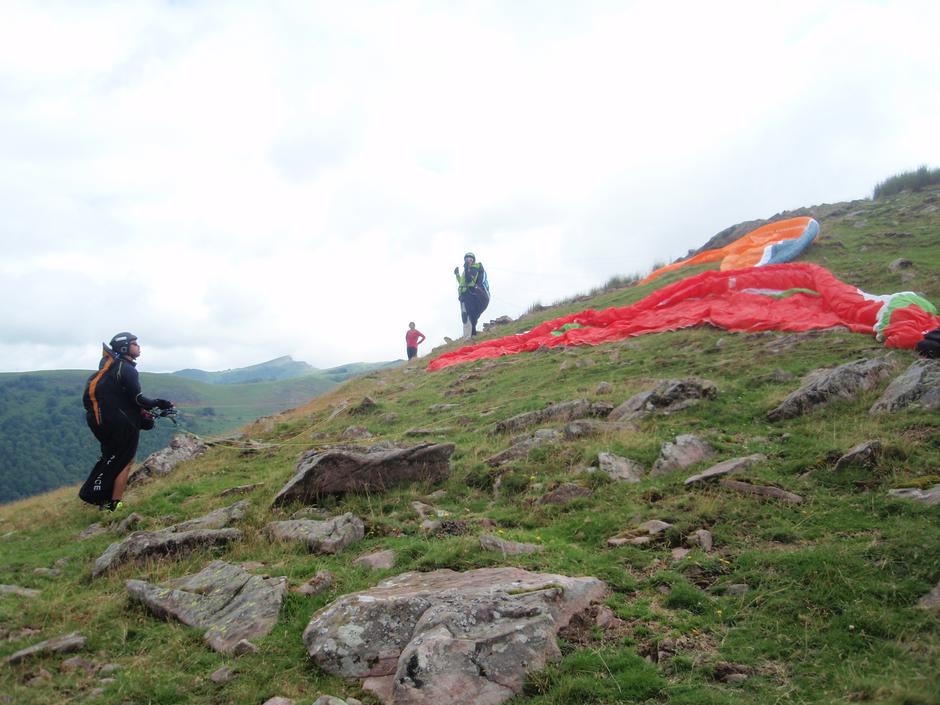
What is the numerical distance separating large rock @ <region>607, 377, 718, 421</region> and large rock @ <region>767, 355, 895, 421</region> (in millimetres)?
1186

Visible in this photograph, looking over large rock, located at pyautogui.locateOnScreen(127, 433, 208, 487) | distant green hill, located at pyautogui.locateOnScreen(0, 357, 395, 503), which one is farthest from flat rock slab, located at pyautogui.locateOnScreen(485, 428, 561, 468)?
distant green hill, located at pyautogui.locateOnScreen(0, 357, 395, 503)

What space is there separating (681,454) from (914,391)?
9.25 feet

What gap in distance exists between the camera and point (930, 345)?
8969 mm

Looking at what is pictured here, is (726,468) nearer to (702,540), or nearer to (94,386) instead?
(702,540)

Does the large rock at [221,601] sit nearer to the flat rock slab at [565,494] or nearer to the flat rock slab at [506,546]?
the flat rock slab at [506,546]

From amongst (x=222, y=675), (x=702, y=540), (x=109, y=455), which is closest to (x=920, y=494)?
(x=702, y=540)

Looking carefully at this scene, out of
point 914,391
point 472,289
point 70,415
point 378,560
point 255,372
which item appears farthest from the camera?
point 255,372

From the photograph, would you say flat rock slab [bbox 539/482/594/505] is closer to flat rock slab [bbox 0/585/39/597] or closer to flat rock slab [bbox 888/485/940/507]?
flat rock slab [bbox 888/485/940/507]

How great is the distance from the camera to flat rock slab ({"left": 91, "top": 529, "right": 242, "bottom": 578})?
21.7ft

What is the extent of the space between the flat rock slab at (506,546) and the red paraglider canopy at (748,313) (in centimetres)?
780

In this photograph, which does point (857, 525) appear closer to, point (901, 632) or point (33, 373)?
point (901, 632)

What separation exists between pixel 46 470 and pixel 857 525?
76.3 meters

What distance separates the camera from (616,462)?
746 cm

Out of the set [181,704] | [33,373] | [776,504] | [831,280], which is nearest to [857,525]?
[776,504]
